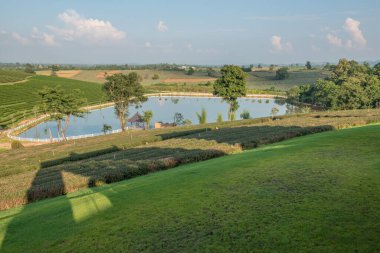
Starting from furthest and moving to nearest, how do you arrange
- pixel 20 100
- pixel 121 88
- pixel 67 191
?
pixel 20 100
pixel 121 88
pixel 67 191

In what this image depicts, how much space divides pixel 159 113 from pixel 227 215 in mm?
127313

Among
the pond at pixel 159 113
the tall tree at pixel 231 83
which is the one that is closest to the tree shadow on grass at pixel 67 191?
the tall tree at pixel 231 83

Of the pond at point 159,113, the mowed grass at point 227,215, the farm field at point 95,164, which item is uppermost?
the mowed grass at point 227,215

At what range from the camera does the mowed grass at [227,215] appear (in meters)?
11.3

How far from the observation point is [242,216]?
43.1 feet

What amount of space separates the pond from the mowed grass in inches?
2873

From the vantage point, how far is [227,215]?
13.4 m

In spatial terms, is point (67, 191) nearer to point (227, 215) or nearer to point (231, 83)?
point (227, 215)

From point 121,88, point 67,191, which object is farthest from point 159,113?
point 67,191

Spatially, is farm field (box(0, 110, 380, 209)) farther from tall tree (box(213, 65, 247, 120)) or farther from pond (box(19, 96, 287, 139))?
pond (box(19, 96, 287, 139))

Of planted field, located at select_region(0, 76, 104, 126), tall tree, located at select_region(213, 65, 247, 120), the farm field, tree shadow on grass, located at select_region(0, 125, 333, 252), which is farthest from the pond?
tree shadow on grass, located at select_region(0, 125, 333, 252)

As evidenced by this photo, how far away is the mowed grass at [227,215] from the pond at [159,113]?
7297 cm

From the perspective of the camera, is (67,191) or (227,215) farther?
(67,191)

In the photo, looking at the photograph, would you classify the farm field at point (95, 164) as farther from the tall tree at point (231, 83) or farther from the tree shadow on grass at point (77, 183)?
the tall tree at point (231, 83)
